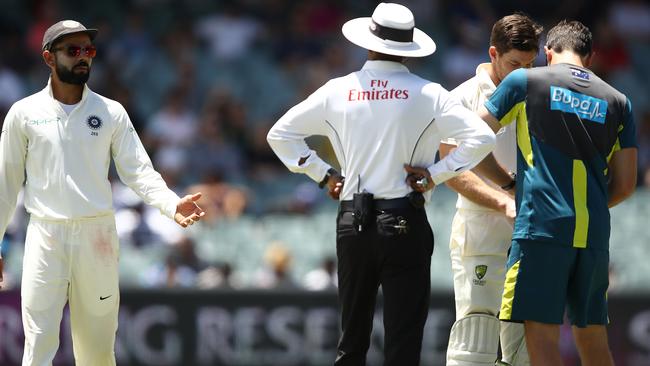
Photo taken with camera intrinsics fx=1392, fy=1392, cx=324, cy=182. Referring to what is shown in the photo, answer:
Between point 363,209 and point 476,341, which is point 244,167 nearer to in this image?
point 476,341

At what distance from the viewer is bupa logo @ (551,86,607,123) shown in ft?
23.1

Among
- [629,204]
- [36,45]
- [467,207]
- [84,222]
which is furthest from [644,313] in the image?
[36,45]

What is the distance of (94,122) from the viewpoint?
771cm

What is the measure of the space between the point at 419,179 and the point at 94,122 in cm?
187

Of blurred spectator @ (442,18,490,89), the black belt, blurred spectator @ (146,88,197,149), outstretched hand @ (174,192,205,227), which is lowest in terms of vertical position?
outstretched hand @ (174,192,205,227)

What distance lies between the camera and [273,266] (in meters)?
12.7

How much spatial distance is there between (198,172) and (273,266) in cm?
244

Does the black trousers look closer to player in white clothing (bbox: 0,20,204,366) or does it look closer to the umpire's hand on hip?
the umpire's hand on hip

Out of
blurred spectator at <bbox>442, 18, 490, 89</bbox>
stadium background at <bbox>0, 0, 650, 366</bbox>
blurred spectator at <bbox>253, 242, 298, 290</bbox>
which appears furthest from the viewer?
blurred spectator at <bbox>442, 18, 490, 89</bbox>

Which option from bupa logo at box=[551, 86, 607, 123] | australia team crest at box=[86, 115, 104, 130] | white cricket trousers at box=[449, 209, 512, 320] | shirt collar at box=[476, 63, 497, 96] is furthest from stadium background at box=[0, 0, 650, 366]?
bupa logo at box=[551, 86, 607, 123]

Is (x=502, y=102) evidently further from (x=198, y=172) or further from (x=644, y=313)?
(x=198, y=172)

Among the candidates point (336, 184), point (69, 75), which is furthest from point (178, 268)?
point (336, 184)

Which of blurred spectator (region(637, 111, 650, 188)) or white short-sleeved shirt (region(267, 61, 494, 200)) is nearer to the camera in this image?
white short-sleeved shirt (region(267, 61, 494, 200))

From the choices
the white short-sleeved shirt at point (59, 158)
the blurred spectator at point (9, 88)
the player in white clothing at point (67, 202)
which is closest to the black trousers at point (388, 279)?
the player in white clothing at point (67, 202)
